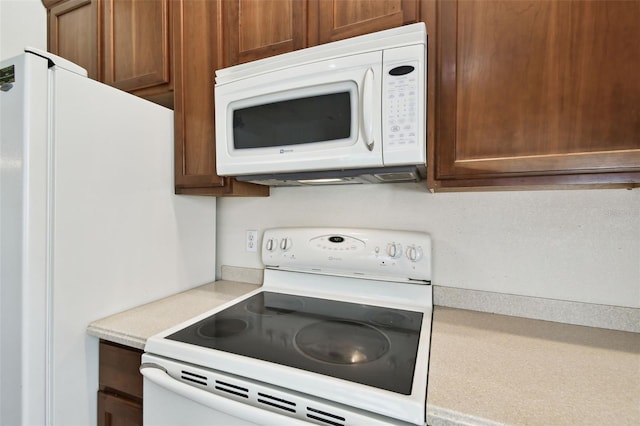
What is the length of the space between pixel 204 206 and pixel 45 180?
2.06ft

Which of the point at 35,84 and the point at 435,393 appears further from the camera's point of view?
the point at 35,84

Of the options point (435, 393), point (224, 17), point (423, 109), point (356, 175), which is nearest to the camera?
point (435, 393)

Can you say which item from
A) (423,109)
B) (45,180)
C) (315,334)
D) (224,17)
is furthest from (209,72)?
(315,334)

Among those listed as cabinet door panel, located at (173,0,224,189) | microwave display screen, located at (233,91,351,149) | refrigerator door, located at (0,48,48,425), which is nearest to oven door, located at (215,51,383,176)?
microwave display screen, located at (233,91,351,149)

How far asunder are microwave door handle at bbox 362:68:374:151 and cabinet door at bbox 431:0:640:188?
20cm

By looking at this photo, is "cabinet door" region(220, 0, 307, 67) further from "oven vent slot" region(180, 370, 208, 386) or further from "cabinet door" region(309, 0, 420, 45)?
"oven vent slot" region(180, 370, 208, 386)

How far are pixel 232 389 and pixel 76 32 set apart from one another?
181cm

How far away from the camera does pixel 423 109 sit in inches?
32.7

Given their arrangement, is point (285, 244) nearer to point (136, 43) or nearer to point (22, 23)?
point (136, 43)

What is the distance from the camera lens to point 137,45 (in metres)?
1.29

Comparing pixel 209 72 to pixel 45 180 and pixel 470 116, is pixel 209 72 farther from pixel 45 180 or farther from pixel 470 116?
pixel 470 116

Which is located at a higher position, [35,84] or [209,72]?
[209,72]

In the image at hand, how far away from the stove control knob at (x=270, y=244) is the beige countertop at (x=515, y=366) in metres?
0.34

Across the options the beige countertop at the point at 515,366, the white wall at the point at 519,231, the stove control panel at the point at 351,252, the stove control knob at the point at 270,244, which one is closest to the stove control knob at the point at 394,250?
the stove control panel at the point at 351,252
